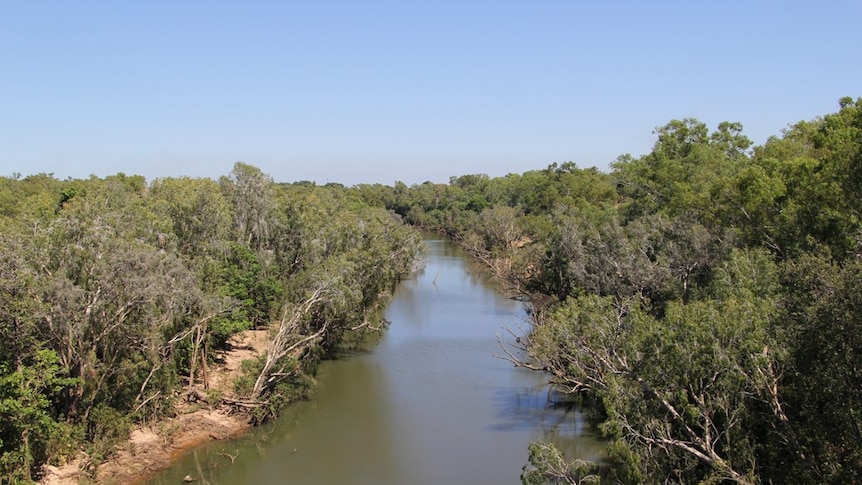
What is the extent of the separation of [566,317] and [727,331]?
544cm

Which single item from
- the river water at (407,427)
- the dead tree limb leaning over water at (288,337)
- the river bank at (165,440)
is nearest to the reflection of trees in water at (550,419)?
the river water at (407,427)

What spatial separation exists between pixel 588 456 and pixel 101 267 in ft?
47.1

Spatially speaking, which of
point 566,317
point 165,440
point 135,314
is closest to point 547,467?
point 566,317

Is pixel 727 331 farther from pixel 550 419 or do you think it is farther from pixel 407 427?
pixel 407 427

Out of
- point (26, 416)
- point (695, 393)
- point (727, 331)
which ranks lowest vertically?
point (26, 416)

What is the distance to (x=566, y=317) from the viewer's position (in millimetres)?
18266

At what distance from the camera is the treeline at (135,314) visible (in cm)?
1537

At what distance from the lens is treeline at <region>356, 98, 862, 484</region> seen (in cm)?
1180

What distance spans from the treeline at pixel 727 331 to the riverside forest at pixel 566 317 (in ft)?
0.18

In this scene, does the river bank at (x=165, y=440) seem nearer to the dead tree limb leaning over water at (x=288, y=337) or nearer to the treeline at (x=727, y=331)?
the dead tree limb leaning over water at (x=288, y=337)

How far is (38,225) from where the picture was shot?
19.3 m

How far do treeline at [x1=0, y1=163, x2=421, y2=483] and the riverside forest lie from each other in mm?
60

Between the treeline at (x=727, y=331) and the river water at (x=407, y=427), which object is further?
the river water at (x=407, y=427)

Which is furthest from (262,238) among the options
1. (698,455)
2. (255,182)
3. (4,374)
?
(698,455)
